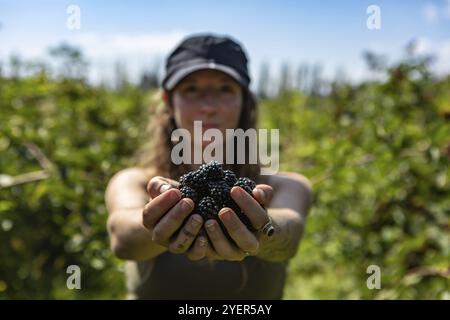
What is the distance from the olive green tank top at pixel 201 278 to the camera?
150 centimetres

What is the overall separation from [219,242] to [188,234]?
0.20 feet

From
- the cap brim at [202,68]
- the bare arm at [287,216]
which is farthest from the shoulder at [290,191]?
the cap brim at [202,68]

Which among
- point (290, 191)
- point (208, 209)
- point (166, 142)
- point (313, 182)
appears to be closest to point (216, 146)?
point (290, 191)

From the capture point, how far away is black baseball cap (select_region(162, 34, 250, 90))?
148 centimetres

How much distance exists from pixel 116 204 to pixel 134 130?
247cm

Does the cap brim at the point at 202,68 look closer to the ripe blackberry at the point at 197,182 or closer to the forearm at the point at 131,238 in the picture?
the forearm at the point at 131,238

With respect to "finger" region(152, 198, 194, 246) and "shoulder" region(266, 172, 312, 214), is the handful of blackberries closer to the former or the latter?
"finger" region(152, 198, 194, 246)

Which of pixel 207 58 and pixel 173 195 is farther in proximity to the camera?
pixel 207 58

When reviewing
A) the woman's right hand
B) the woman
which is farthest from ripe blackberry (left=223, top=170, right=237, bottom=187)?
the woman

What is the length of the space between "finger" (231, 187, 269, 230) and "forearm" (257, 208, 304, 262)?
0.12 meters

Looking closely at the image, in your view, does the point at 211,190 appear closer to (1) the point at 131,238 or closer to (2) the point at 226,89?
(1) the point at 131,238

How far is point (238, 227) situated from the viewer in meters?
0.92

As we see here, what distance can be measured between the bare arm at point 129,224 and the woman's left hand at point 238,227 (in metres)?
0.27
